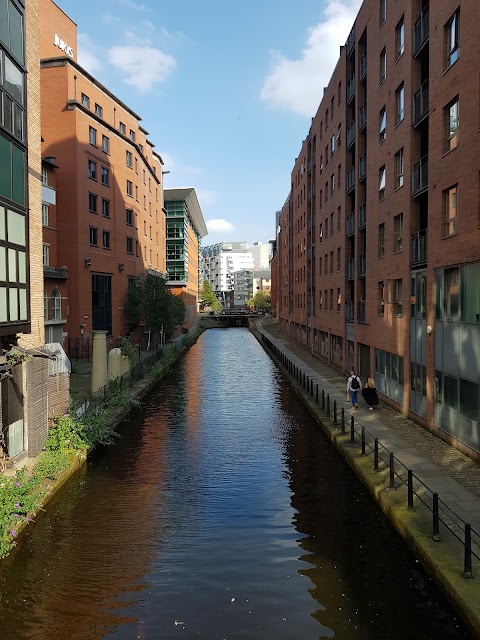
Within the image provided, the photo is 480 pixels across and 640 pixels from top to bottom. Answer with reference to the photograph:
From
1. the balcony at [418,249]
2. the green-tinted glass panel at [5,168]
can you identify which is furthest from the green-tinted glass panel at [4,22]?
the balcony at [418,249]

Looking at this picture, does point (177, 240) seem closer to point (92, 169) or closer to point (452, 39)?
point (92, 169)

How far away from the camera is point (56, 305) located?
36.3 m

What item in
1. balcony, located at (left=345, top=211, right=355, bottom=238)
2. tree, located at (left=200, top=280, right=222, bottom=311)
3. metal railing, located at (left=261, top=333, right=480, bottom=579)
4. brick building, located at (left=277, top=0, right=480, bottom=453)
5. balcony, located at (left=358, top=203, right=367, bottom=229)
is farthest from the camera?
tree, located at (left=200, top=280, right=222, bottom=311)

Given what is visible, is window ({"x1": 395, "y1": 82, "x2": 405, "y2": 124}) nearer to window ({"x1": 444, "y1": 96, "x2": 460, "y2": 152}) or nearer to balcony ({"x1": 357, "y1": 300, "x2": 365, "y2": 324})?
window ({"x1": 444, "y1": 96, "x2": 460, "y2": 152})

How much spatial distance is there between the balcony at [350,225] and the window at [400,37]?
10.5 meters

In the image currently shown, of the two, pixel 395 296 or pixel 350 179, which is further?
pixel 350 179

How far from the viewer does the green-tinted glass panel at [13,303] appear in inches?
513

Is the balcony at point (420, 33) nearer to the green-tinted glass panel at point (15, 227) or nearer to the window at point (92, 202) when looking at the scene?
the green-tinted glass panel at point (15, 227)

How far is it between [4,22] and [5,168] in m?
3.63

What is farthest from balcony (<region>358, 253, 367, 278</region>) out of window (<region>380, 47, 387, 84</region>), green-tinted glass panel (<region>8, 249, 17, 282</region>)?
green-tinted glass panel (<region>8, 249, 17, 282</region>)

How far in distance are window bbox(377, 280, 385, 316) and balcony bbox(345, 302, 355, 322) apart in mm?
5759

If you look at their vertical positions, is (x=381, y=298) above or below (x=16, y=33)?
below

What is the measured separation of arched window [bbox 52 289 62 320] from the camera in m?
35.8

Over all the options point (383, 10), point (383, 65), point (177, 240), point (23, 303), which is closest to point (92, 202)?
point (383, 65)
